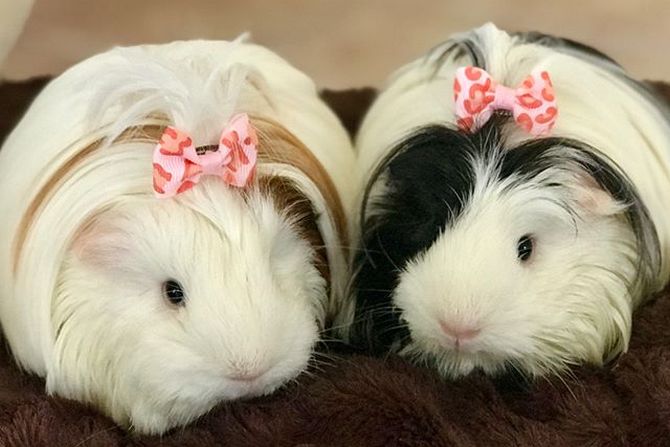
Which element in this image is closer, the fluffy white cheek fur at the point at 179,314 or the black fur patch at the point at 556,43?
the fluffy white cheek fur at the point at 179,314

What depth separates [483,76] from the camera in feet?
4.12

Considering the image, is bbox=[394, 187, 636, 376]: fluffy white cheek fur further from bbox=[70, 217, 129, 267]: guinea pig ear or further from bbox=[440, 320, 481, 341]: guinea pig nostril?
bbox=[70, 217, 129, 267]: guinea pig ear

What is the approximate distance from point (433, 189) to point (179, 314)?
339 millimetres

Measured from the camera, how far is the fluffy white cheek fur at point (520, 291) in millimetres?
1174

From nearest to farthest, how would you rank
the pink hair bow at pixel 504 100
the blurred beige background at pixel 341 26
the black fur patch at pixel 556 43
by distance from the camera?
the pink hair bow at pixel 504 100 → the black fur patch at pixel 556 43 → the blurred beige background at pixel 341 26

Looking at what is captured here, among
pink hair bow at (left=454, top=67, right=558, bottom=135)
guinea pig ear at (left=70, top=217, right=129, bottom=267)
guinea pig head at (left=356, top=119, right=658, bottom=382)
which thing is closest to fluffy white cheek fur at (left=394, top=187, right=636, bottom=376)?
guinea pig head at (left=356, top=119, right=658, bottom=382)

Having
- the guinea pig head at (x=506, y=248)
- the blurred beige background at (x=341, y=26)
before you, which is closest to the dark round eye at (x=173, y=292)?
the guinea pig head at (x=506, y=248)

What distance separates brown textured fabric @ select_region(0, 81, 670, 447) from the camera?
3.82 feet

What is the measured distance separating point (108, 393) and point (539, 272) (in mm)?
545

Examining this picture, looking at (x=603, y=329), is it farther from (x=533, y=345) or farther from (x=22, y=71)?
(x=22, y=71)

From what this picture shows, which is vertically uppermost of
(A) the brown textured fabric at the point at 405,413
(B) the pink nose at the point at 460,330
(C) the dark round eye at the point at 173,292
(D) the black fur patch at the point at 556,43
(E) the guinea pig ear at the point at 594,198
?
(D) the black fur patch at the point at 556,43

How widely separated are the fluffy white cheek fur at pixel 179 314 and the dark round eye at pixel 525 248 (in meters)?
0.27

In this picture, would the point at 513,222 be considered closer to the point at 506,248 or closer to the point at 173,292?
the point at 506,248

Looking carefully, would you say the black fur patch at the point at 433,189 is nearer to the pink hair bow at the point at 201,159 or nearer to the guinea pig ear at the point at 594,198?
the guinea pig ear at the point at 594,198
